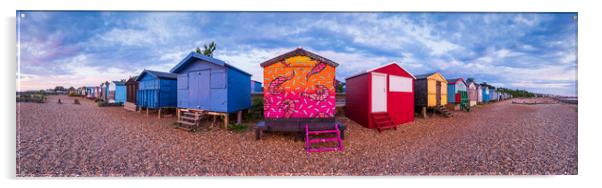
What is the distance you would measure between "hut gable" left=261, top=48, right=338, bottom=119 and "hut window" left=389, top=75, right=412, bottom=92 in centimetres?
333

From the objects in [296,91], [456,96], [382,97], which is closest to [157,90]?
[296,91]

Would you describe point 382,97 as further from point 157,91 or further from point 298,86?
point 157,91

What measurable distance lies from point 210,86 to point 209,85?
6 cm

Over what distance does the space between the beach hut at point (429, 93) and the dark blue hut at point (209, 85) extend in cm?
857

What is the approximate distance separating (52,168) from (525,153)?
294 inches

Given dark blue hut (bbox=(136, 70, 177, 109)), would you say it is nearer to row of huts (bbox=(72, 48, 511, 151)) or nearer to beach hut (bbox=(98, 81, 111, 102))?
row of huts (bbox=(72, 48, 511, 151))

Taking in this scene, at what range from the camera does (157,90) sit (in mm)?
7852

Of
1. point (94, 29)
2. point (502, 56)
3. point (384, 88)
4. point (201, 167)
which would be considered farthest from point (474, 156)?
point (94, 29)

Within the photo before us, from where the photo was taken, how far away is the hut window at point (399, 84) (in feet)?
20.5

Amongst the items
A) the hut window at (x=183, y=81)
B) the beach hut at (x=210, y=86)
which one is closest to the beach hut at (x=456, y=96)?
the beach hut at (x=210, y=86)

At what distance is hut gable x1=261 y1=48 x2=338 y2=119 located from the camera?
3881 millimetres

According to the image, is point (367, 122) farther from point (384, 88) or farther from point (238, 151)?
point (238, 151)

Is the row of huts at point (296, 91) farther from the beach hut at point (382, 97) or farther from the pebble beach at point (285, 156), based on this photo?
the pebble beach at point (285, 156)

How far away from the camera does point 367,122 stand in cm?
577
